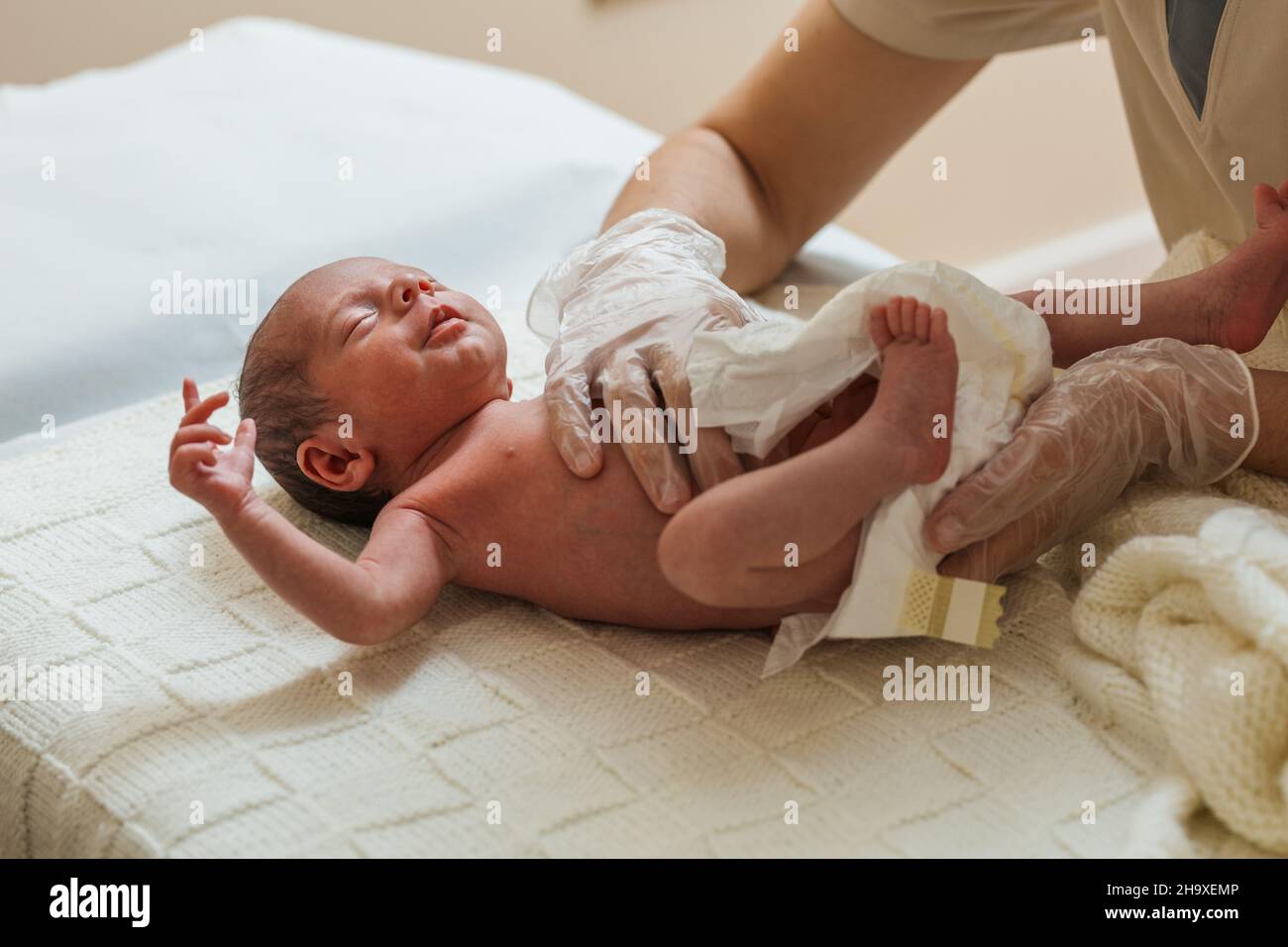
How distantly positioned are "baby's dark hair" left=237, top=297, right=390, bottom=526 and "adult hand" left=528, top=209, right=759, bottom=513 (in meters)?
0.20

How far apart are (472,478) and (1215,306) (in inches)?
24.5

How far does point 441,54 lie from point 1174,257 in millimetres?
1426

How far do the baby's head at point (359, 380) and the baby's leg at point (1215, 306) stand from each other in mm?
489

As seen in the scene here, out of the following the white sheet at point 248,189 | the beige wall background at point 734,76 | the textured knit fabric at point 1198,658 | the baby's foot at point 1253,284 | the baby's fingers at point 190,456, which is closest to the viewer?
the textured knit fabric at point 1198,658

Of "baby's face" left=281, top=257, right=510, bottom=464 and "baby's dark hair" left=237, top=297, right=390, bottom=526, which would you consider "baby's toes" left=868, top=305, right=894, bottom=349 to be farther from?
"baby's dark hair" left=237, top=297, right=390, bottom=526

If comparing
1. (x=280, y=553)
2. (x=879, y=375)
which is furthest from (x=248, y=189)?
(x=879, y=375)

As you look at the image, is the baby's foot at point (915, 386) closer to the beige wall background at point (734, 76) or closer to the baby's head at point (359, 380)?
the baby's head at point (359, 380)

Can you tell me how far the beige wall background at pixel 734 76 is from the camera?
1.95 meters

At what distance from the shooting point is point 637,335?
3.49ft

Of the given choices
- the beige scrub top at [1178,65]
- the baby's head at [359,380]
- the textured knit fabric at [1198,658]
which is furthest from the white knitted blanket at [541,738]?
the beige scrub top at [1178,65]

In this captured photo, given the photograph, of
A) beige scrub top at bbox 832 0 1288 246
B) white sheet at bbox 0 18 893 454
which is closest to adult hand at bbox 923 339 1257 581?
beige scrub top at bbox 832 0 1288 246
